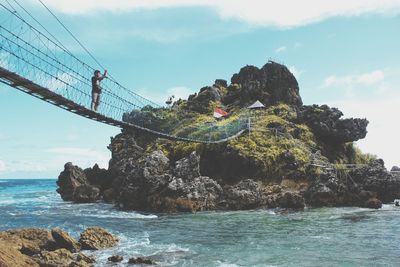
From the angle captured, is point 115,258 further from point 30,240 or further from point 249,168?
point 249,168

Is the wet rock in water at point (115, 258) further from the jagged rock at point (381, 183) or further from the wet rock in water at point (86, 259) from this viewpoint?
the jagged rock at point (381, 183)

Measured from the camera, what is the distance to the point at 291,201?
35969 mm

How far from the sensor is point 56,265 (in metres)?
16.1

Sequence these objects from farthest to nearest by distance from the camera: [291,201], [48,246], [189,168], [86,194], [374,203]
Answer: [86,194] < [189,168] < [291,201] < [374,203] < [48,246]

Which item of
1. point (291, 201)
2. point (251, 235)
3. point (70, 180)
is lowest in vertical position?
point (251, 235)

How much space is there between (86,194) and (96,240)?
2880 centimetres

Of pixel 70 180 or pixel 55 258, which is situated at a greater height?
pixel 70 180

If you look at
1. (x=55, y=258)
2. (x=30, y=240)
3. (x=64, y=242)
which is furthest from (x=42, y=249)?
(x=55, y=258)

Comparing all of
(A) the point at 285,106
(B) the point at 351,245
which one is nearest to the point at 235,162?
(A) the point at 285,106

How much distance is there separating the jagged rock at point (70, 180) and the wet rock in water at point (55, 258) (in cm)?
3585

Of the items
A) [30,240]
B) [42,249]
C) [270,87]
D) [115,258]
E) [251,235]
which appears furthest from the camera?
[270,87]

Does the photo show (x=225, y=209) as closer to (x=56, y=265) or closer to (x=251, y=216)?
(x=251, y=216)

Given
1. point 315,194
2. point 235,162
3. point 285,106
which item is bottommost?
point 315,194

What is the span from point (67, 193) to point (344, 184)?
32.9 m
